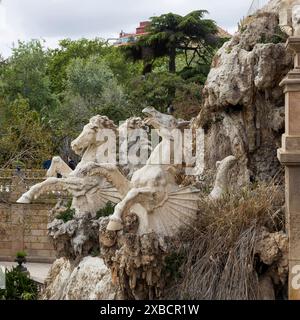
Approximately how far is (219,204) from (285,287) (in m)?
1.33

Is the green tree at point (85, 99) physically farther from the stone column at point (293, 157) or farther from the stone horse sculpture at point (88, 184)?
the stone column at point (293, 157)

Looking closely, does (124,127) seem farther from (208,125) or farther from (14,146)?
(14,146)

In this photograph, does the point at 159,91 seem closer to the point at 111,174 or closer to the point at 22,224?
the point at 22,224

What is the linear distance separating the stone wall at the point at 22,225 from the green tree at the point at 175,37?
11233 mm

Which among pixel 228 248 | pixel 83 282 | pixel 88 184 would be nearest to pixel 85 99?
pixel 88 184

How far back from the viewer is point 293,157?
1066cm

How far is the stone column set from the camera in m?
10.7

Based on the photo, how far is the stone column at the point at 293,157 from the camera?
35.0 feet

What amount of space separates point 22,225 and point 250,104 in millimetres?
12137

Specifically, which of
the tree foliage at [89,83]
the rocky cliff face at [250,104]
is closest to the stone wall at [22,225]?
the tree foliage at [89,83]

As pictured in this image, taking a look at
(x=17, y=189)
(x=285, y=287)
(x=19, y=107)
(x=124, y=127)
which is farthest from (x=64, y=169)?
(x=19, y=107)

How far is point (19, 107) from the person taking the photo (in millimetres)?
30391

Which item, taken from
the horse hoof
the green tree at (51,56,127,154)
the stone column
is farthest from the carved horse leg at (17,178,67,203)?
the green tree at (51,56,127,154)

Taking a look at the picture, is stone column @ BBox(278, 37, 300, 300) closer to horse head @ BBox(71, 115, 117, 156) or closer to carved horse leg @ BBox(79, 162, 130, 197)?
carved horse leg @ BBox(79, 162, 130, 197)
